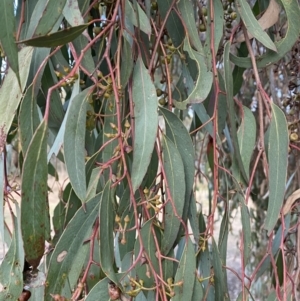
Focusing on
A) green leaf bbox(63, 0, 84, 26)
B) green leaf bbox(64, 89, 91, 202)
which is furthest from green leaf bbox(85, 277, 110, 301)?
green leaf bbox(63, 0, 84, 26)

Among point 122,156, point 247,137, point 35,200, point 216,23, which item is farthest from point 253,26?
point 35,200

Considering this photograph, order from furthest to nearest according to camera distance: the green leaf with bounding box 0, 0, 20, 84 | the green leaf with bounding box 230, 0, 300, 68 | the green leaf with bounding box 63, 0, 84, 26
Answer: the green leaf with bounding box 230, 0, 300, 68 → the green leaf with bounding box 63, 0, 84, 26 → the green leaf with bounding box 0, 0, 20, 84

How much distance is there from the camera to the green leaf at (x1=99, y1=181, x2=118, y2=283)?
1.98 ft

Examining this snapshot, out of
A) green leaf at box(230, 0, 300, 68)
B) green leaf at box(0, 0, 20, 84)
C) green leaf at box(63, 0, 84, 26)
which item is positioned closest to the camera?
green leaf at box(0, 0, 20, 84)

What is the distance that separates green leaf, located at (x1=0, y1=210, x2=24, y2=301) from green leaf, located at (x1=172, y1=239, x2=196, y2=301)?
20 centimetres

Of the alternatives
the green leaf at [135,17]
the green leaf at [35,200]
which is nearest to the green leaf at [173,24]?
the green leaf at [135,17]

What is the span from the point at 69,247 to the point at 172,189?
0.53ft

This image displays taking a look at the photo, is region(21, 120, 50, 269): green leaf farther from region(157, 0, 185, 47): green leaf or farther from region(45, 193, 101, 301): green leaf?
region(157, 0, 185, 47): green leaf

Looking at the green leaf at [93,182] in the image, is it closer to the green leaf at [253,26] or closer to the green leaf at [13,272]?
the green leaf at [13,272]

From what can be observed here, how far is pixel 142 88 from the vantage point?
682 millimetres

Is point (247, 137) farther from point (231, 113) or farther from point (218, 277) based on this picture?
point (218, 277)

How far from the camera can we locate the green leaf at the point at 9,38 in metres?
0.54

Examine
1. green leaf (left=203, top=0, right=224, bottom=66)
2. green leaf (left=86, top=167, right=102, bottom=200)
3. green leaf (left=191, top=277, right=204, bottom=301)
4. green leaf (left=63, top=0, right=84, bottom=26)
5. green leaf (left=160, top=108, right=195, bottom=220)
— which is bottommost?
green leaf (left=191, top=277, right=204, bottom=301)

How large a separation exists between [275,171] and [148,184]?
0.21 m
